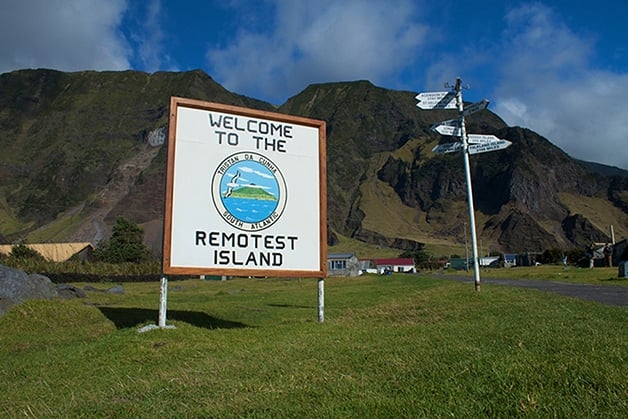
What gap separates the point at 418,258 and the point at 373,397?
153 meters

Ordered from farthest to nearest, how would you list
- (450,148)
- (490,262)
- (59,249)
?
(490,262) → (59,249) → (450,148)

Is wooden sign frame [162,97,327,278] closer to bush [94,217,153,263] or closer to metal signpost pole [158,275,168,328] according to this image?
metal signpost pole [158,275,168,328]

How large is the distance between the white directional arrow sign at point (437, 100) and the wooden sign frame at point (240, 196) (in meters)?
5.76

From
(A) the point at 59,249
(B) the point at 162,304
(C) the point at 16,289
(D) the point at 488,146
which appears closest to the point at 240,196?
(B) the point at 162,304

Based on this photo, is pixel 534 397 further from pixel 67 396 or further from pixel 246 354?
pixel 67 396

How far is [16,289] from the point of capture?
53.7 feet

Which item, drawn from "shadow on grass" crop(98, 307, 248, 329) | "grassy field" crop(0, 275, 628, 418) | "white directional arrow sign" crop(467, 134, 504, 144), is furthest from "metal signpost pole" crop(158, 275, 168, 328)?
"white directional arrow sign" crop(467, 134, 504, 144)

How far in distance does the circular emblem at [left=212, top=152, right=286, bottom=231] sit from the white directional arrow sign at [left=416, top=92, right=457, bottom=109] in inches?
277

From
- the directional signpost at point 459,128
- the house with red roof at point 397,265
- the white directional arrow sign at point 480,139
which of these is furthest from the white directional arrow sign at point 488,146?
the house with red roof at point 397,265

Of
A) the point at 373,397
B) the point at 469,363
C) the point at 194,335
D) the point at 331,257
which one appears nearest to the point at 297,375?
the point at 373,397

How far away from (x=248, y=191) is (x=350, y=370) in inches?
254

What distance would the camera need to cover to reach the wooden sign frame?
426 inches

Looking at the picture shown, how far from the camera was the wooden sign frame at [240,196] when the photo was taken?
10820mm

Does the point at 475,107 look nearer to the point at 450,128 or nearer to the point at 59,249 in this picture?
the point at 450,128
